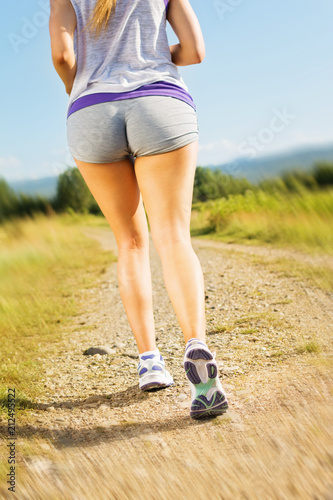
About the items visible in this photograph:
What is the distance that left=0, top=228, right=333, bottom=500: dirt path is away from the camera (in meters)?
1.24

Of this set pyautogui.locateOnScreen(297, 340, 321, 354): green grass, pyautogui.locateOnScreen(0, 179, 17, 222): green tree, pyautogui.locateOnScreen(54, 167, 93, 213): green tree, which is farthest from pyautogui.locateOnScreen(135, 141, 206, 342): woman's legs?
pyautogui.locateOnScreen(54, 167, 93, 213): green tree

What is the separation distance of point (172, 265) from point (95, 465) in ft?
2.35

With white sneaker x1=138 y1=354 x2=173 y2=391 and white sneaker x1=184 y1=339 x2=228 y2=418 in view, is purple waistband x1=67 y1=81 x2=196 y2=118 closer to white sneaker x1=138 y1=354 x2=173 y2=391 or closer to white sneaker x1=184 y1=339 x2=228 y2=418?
white sneaker x1=184 y1=339 x2=228 y2=418

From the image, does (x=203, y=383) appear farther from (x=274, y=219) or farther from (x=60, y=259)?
(x=274, y=219)

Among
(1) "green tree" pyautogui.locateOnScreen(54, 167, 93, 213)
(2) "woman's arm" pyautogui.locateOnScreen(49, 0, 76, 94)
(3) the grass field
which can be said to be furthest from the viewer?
(1) "green tree" pyautogui.locateOnScreen(54, 167, 93, 213)

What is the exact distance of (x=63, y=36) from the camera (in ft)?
5.75

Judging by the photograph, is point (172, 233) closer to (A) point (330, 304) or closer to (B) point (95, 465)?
(B) point (95, 465)

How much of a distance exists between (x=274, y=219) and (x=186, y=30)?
594cm

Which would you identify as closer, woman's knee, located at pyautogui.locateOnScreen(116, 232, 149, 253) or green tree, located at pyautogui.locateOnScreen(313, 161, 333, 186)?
woman's knee, located at pyautogui.locateOnScreen(116, 232, 149, 253)

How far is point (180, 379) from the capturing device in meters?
2.17

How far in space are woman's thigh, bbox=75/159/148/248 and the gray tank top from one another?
27cm

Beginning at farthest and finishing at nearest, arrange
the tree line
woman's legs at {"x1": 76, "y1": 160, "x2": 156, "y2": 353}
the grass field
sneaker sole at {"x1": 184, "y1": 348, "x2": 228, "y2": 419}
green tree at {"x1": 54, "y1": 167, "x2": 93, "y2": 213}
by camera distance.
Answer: green tree at {"x1": 54, "y1": 167, "x2": 93, "y2": 213} → the tree line → the grass field → woman's legs at {"x1": 76, "y1": 160, "x2": 156, "y2": 353} → sneaker sole at {"x1": 184, "y1": 348, "x2": 228, "y2": 419}

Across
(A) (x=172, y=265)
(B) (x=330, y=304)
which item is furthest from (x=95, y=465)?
(B) (x=330, y=304)

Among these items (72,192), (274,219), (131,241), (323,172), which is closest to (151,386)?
(131,241)
